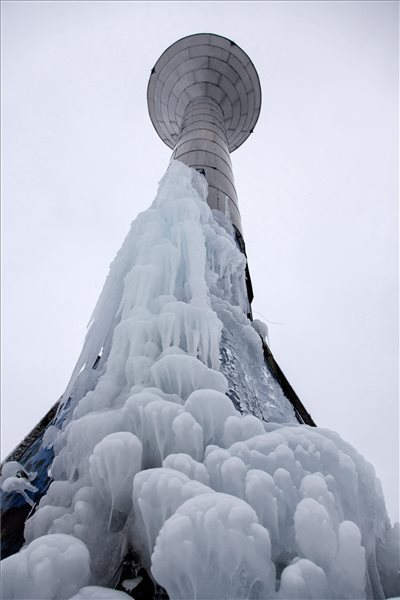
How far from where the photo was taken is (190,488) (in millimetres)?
1918

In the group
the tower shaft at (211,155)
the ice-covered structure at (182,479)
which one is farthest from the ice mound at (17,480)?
the tower shaft at (211,155)

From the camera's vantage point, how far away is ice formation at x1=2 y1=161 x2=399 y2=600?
5.50 ft

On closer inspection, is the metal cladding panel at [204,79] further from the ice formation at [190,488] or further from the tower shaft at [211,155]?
the ice formation at [190,488]

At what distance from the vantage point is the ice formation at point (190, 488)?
168 cm

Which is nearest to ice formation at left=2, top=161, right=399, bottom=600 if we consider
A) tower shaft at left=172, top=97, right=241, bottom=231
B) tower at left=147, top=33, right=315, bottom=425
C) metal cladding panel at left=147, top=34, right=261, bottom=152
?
tower shaft at left=172, top=97, right=241, bottom=231

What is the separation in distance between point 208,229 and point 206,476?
3720mm

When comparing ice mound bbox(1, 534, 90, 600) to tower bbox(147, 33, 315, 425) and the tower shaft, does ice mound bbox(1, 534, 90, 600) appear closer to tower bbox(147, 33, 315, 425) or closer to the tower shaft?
the tower shaft

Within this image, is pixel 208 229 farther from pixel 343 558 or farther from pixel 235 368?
pixel 343 558

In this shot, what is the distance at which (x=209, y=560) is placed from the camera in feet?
5.43

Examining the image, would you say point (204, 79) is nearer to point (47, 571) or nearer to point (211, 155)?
point (211, 155)

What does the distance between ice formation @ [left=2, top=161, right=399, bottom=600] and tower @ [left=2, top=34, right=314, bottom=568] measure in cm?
9

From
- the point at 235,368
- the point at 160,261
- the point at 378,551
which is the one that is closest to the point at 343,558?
the point at 378,551

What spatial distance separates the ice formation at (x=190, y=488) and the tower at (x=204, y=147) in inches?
3.4

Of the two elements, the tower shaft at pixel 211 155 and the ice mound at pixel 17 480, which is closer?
the ice mound at pixel 17 480
